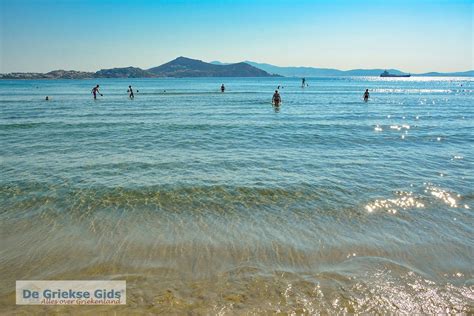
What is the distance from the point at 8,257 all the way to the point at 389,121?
98.3ft

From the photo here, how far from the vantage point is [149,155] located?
1653cm

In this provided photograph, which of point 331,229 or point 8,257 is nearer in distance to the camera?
point 8,257

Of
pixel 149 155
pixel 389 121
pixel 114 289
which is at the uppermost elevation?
pixel 389 121

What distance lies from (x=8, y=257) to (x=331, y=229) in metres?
8.25

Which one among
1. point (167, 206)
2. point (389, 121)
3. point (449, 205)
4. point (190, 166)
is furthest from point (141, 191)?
point (389, 121)

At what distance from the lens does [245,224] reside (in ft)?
30.0

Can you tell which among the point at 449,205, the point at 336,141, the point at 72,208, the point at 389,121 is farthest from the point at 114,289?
the point at 389,121

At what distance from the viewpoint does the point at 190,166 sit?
14641 millimetres

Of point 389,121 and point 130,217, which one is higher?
point 389,121

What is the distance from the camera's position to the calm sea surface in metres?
6.23

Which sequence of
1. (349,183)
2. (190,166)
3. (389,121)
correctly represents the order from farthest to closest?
(389,121) < (190,166) < (349,183)

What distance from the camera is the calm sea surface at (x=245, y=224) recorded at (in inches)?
245

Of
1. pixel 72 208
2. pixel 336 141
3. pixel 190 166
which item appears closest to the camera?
pixel 72 208

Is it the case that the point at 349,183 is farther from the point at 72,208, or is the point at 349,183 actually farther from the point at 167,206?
the point at 72,208
